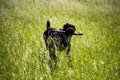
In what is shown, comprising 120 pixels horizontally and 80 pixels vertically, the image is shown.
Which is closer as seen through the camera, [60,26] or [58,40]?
[58,40]

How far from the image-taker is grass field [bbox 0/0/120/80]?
7.89 feet

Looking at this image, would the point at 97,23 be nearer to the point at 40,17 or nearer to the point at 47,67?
the point at 40,17

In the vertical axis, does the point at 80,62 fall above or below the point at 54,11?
below

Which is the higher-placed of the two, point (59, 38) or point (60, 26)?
point (60, 26)

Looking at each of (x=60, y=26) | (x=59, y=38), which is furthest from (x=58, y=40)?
(x=60, y=26)

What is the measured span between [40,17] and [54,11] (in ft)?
0.77

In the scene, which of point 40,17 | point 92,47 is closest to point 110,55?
point 92,47

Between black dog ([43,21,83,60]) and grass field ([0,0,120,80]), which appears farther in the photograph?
black dog ([43,21,83,60])

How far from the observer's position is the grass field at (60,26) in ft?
7.89

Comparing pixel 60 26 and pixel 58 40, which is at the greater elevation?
pixel 60 26

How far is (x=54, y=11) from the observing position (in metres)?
4.36

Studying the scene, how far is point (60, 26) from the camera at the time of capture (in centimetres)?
382

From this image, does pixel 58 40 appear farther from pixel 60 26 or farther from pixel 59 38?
pixel 60 26

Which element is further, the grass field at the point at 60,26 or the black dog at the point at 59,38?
the black dog at the point at 59,38
